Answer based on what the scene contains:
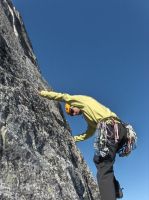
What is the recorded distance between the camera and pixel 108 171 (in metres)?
10.1

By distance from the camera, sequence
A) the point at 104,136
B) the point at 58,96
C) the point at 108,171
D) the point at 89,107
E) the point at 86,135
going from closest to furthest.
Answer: the point at 108,171, the point at 104,136, the point at 89,107, the point at 58,96, the point at 86,135

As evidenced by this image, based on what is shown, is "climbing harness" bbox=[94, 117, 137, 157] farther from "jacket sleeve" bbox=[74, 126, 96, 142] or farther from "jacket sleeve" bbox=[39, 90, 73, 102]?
"jacket sleeve" bbox=[74, 126, 96, 142]

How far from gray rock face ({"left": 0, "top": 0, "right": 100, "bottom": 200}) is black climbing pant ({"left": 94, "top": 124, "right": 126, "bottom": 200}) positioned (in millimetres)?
993

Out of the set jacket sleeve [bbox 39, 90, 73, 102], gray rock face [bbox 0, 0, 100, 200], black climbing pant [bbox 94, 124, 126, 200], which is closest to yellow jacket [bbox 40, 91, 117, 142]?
jacket sleeve [bbox 39, 90, 73, 102]

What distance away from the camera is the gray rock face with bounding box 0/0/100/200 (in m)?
9.38

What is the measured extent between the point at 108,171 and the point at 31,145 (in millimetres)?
2036

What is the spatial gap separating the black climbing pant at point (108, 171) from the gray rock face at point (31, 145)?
993mm

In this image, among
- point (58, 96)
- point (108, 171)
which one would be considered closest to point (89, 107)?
point (58, 96)

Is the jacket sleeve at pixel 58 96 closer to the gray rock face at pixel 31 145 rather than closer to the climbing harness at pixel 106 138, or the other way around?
the gray rock face at pixel 31 145

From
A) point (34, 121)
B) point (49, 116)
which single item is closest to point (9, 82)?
point (34, 121)

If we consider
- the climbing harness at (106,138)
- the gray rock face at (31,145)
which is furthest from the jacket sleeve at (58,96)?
the climbing harness at (106,138)

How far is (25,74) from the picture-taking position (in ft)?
42.2

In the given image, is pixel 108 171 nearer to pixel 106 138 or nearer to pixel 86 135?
pixel 106 138

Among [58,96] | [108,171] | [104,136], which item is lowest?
[108,171]
